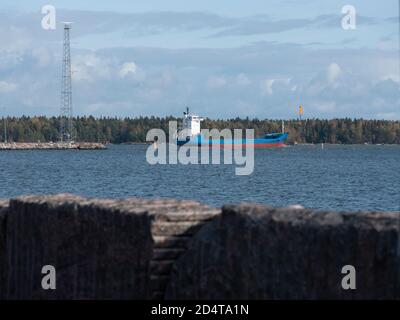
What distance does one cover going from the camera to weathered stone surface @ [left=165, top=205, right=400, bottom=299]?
502 centimetres

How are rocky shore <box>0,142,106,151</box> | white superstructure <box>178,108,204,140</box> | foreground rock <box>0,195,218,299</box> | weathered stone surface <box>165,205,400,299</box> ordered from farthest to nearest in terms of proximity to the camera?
rocky shore <box>0,142,106,151</box>
white superstructure <box>178,108,204,140</box>
foreground rock <box>0,195,218,299</box>
weathered stone surface <box>165,205,400,299</box>

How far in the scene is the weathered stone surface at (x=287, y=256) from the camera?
5.02 meters

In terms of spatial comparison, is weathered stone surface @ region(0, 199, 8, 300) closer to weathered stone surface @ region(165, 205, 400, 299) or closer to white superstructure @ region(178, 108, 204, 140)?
weathered stone surface @ region(165, 205, 400, 299)

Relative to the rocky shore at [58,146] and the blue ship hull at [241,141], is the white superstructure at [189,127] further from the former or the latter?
→ the rocky shore at [58,146]

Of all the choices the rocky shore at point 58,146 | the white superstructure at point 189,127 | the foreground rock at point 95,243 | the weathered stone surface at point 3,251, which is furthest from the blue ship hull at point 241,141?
the foreground rock at point 95,243

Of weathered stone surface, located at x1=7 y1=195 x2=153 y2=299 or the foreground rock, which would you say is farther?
weathered stone surface, located at x1=7 y1=195 x2=153 y2=299

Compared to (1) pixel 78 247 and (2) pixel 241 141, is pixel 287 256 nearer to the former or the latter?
(1) pixel 78 247

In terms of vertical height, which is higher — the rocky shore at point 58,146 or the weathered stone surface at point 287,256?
the weathered stone surface at point 287,256

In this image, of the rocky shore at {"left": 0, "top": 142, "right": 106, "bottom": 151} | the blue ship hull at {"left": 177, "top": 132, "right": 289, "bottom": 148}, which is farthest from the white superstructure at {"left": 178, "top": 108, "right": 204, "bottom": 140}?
the rocky shore at {"left": 0, "top": 142, "right": 106, "bottom": 151}

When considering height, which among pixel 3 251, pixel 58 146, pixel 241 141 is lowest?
pixel 58 146

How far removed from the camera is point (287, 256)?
5449mm

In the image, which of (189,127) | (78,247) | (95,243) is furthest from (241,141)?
(95,243)
